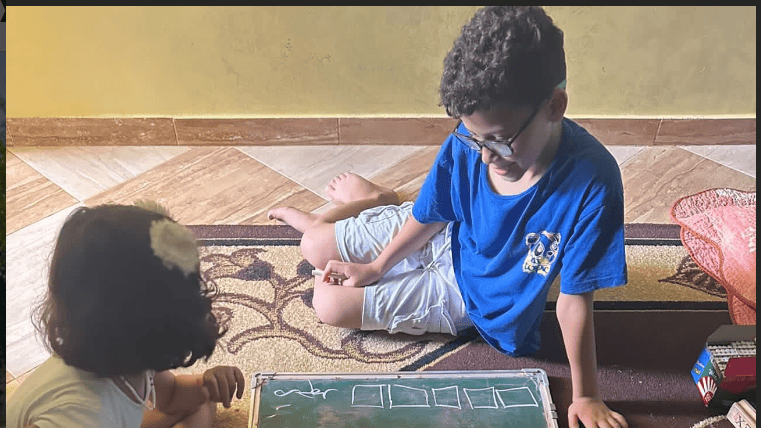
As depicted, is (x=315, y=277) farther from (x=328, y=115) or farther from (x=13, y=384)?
(x=13, y=384)

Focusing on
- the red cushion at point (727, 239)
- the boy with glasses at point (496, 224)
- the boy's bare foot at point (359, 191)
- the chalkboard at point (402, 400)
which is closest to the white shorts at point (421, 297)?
the boy with glasses at point (496, 224)

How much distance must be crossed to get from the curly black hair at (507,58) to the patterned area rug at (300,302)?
1.40ft

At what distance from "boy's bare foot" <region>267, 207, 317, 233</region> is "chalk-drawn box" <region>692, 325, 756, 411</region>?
23.9 inches

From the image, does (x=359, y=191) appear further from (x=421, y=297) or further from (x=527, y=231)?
(x=527, y=231)

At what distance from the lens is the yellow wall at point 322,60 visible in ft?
2.64

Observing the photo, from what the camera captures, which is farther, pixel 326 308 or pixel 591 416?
pixel 326 308

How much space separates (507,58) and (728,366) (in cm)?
51

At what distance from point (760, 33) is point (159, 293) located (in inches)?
23.3

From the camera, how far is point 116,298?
551 mm

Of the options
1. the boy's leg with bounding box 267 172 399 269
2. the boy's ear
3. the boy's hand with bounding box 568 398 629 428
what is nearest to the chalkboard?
the boy's hand with bounding box 568 398 629 428

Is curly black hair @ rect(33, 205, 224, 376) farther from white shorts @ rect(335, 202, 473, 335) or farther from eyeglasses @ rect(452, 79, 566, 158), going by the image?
white shorts @ rect(335, 202, 473, 335)

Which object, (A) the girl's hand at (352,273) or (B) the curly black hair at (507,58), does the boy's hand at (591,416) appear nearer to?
(A) the girl's hand at (352,273)

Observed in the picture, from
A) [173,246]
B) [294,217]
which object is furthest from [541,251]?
[294,217]

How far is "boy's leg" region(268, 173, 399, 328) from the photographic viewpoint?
0.97 m
